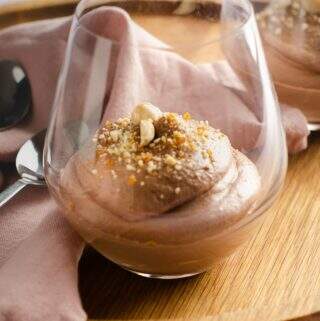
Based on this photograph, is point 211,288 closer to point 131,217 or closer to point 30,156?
point 131,217

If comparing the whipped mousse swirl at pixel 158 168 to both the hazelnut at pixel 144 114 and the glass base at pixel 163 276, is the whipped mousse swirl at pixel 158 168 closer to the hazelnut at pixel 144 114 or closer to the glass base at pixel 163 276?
the hazelnut at pixel 144 114

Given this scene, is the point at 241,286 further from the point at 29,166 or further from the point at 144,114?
the point at 29,166

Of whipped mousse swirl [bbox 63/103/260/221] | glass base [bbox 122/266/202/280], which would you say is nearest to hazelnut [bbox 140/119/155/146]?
whipped mousse swirl [bbox 63/103/260/221]

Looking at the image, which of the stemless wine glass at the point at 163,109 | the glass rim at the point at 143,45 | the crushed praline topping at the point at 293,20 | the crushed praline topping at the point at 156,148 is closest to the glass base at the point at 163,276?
the stemless wine glass at the point at 163,109

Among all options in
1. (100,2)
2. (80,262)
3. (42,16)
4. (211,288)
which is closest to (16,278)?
(80,262)

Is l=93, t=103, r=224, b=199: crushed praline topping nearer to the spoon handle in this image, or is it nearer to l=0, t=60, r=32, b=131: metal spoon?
the spoon handle

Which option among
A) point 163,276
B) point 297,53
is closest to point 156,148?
point 163,276
